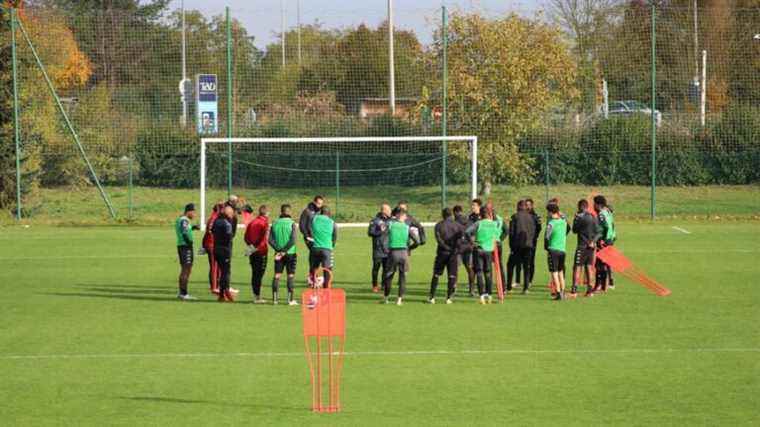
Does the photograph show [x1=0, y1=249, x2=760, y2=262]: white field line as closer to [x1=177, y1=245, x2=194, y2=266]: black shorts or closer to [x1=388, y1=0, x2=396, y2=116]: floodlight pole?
[x1=177, y1=245, x2=194, y2=266]: black shorts

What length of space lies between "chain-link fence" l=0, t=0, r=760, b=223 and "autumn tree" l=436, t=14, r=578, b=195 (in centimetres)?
6

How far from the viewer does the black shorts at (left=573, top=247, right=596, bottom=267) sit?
2228 cm

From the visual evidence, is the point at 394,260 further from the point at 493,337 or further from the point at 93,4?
the point at 93,4

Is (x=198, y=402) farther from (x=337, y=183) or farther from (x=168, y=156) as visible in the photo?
(x=168, y=156)

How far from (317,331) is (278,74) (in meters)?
30.5

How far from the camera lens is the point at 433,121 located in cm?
4094

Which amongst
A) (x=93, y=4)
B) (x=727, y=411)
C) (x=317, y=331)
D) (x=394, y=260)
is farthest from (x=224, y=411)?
(x=93, y=4)

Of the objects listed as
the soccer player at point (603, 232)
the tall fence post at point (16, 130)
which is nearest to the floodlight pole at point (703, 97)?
the soccer player at point (603, 232)

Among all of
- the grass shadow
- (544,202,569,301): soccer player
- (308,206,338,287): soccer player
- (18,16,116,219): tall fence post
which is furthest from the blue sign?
the grass shadow

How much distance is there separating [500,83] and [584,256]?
19.0 metres

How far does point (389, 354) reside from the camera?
1669 cm

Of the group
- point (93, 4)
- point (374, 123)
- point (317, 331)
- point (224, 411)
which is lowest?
point (224, 411)

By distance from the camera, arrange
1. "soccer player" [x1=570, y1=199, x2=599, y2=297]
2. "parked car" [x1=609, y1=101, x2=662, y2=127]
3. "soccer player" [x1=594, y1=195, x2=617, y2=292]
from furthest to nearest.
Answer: "parked car" [x1=609, y1=101, x2=662, y2=127]
"soccer player" [x1=594, y1=195, x2=617, y2=292]
"soccer player" [x1=570, y1=199, x2=599, y2=297]

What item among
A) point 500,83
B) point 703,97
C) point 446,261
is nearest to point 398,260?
point 446,261
